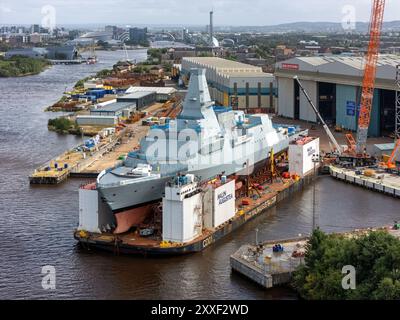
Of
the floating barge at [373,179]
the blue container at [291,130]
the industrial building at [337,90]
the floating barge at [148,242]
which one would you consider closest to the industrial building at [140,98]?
the industrial building at [337,90]

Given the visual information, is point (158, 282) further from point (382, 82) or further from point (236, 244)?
point (382, 82)

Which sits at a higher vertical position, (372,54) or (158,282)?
(372,54)

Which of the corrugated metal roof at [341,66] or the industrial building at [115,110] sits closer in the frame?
the corrugated metal roof at [341,66]

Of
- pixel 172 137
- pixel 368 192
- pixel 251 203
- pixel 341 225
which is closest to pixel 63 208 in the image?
pixel 172 137

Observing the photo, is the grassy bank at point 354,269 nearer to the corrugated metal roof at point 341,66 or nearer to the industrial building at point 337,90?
the industrial building at point 337,90

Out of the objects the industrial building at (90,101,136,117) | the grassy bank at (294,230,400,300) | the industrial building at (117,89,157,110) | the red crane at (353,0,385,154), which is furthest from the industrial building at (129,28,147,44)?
the grassy bank at (294,230,400,300)

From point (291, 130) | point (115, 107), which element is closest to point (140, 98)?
point (115, 107)

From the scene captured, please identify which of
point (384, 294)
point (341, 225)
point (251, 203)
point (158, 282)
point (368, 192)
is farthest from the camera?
point (368, 192)
